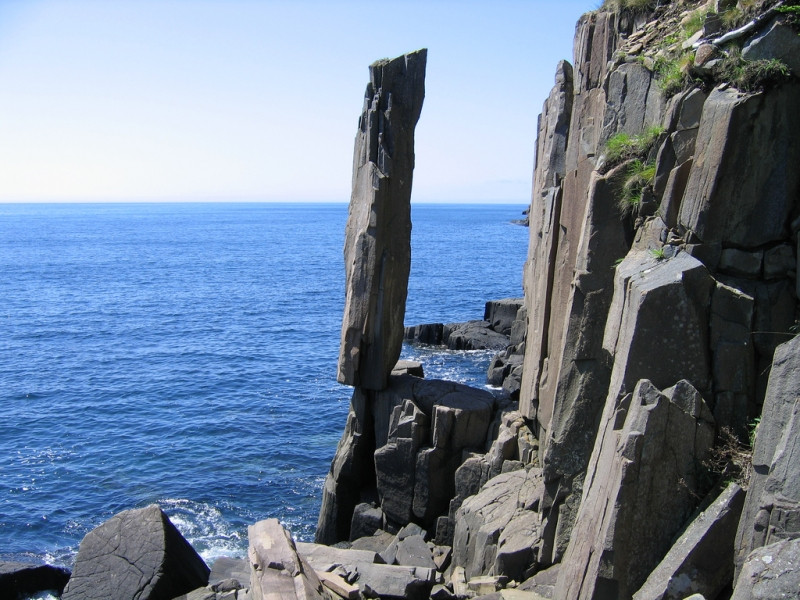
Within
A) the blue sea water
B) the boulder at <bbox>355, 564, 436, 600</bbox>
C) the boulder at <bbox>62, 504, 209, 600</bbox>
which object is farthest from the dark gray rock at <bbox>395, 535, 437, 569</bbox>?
the blue sea water

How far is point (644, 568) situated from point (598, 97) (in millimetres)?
10245

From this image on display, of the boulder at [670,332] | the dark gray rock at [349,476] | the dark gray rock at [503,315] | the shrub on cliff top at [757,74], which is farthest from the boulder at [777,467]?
the dark gray rock at [503,315]

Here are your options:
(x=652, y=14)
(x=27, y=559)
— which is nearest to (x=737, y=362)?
(x=652, y=14)

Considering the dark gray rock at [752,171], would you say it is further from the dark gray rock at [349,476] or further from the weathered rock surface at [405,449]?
the dark gray rock at [349,476]

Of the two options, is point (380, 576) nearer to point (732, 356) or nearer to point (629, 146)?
point (732, 356)

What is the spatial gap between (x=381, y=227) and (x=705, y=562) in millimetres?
15074

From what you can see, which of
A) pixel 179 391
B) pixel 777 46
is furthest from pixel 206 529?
pixel 777 46

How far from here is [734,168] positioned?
40.2 feet

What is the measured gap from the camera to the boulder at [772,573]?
8375 mm

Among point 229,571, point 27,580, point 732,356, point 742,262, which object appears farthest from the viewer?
point 27,580

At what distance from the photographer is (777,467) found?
961cm

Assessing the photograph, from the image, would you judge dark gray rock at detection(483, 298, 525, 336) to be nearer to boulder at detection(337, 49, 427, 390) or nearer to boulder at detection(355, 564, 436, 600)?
boulder at detection(337, 49, 427, 390)

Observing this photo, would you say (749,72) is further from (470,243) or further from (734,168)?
(470,243)

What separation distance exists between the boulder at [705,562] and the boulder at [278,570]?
21.1ft
